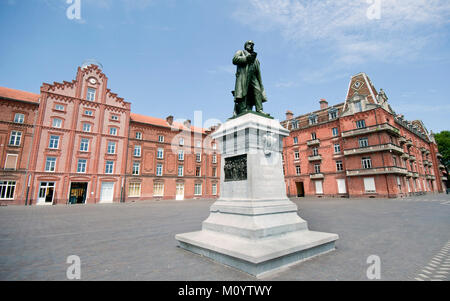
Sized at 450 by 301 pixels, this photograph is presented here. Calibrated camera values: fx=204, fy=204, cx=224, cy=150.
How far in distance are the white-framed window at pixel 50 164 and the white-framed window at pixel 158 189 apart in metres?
13.2

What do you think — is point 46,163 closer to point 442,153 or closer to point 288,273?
point 288,273

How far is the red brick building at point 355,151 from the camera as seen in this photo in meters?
27.4

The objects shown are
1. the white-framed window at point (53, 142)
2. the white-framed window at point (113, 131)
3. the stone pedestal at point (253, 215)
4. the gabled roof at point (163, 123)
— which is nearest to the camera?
the stone pedestal at point (253, 215)

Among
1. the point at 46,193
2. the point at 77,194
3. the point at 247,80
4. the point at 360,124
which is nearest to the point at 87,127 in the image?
the point at 77,194

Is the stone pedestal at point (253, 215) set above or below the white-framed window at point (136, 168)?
below

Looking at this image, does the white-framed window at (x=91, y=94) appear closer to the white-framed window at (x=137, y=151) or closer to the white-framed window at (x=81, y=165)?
the white-framed window at (x=81, y=165)

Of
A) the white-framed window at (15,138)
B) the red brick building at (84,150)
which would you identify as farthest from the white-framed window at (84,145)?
the white-framed window at (15,138)

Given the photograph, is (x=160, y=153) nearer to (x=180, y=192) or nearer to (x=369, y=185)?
(x=180, y=192)

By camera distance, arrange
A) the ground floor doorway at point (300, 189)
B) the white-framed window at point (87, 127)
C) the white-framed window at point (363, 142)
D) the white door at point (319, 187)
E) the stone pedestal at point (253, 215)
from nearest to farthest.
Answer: the stone pedestal at point (253, 215) → the white-framed window at point (87, 127) → the white-framed window at point (363, 142) → the white door at point (319, 187) → the ground floor doorway at point (300, 189)

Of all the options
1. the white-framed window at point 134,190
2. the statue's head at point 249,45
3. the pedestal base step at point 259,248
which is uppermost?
the statue's head at point 249,45

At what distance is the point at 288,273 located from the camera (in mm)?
3543
